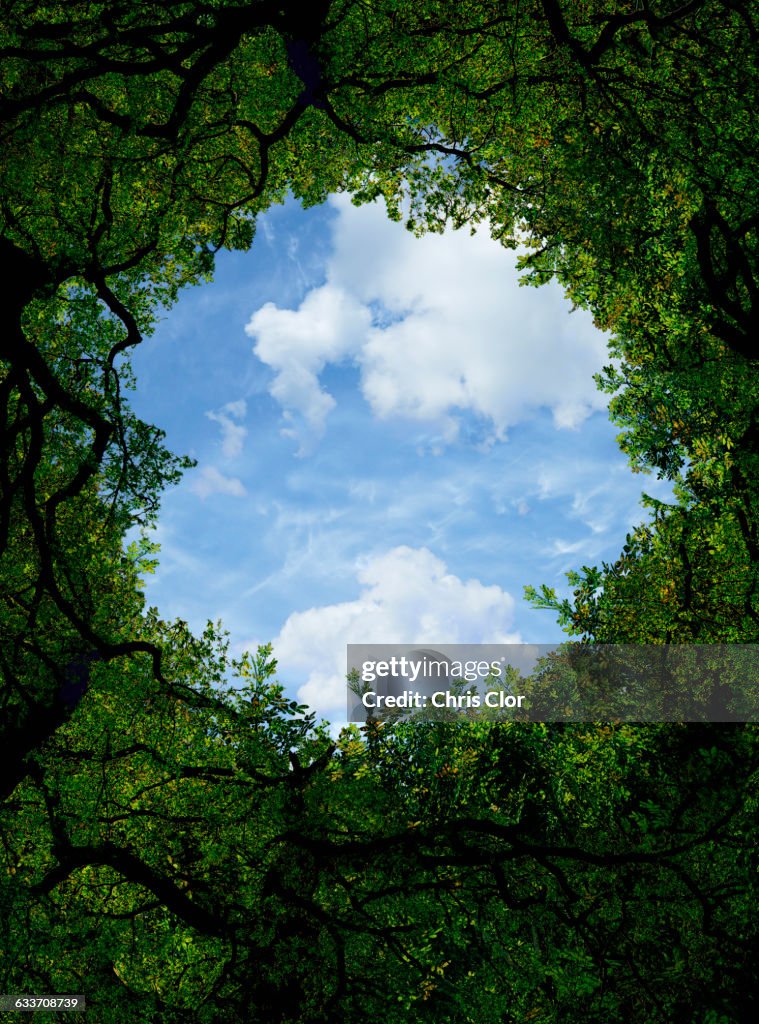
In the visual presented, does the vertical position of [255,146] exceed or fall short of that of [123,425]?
it exceeds it

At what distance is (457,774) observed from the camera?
14.7 m

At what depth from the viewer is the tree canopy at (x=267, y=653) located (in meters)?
11.5

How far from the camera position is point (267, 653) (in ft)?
40.0

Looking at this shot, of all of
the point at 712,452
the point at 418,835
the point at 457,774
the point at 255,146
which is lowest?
the point at 418,835

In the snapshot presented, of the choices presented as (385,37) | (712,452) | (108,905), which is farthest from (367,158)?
(108,905)

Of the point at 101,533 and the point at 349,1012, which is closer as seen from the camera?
the point at 349,1012

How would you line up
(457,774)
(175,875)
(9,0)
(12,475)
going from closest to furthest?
(9,0) < (175,875) < (12,475) < (457,774)

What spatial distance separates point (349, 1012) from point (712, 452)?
11.1 meters

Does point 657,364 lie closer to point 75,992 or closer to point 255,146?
point 255,146

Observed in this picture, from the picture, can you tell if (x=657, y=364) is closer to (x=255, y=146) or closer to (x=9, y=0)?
(x=255, y=146)

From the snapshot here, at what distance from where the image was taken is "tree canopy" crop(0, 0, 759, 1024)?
453 inches

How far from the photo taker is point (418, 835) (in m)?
12.1

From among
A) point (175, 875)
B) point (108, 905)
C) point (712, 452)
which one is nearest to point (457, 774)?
point (175, 875)

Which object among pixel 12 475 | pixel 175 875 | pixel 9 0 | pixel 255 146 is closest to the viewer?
pixel 9 0
